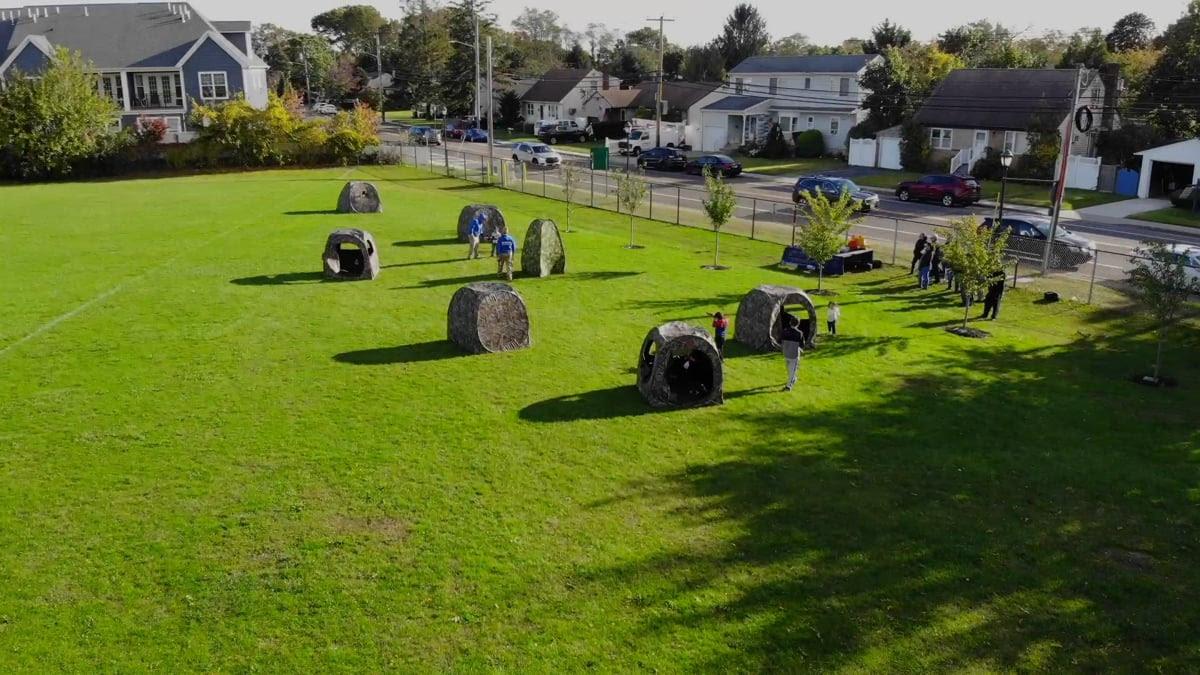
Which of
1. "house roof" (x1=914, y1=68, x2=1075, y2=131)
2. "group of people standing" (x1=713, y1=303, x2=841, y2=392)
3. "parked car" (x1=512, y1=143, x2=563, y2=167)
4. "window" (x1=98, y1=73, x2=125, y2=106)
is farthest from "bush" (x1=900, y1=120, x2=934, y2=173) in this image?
"window" (x1=98, y1=73, x2=125, y2=106)

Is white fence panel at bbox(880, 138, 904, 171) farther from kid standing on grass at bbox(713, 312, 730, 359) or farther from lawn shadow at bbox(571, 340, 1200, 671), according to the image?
kid standing on grass at bbox(713, 312, 730, 359)

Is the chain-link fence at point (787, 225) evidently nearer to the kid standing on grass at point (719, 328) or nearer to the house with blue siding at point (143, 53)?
the kid standing on grass at point (719, 328)

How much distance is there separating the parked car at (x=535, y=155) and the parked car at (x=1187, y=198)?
1343 inches

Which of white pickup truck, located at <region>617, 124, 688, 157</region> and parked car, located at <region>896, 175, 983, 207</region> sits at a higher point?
white pickup truck, located at <region>617, 124, 688, 157</region>

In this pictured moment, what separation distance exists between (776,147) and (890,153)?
881cm

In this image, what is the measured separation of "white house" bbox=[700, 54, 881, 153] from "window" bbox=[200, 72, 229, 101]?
3581 cm

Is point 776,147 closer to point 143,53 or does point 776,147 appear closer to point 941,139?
point 941,139

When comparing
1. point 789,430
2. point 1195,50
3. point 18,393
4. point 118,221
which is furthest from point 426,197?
point 1195,50

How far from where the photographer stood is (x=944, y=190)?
41844 millimetres

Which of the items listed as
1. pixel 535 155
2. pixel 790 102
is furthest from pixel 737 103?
pixel 535 155

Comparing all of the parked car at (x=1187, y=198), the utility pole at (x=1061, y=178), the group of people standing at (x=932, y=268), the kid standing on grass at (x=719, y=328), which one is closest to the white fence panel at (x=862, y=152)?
the parked car at (x=1187, y=198)

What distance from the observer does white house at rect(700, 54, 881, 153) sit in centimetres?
6241

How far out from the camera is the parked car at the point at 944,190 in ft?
135

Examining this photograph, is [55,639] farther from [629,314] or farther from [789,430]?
[629,314]
